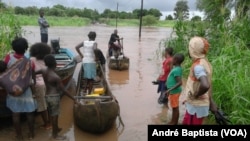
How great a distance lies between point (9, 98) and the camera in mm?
5051

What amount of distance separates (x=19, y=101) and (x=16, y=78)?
1.24ft

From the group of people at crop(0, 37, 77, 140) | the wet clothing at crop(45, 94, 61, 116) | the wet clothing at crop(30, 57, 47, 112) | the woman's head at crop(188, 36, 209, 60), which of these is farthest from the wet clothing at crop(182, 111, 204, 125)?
the wet clothing at crop(30, 57, 47, 112)

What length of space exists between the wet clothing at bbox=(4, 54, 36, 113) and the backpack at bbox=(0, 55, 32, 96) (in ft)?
0.34

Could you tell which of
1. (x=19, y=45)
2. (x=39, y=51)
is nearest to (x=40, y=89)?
(x=39, y=51)

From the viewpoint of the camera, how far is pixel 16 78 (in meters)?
4.93

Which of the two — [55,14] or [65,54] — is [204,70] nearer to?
[65,54]

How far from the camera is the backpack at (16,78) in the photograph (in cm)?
490

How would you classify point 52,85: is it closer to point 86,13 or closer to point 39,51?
point 39,51

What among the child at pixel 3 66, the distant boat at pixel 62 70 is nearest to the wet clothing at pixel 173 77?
the distant boat at pixel 62 70

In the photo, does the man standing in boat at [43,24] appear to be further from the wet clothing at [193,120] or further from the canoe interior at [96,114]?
the wet clothing at [193,120]

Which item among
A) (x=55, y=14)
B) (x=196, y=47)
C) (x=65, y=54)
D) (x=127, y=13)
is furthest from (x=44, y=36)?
(x=127, y=13)

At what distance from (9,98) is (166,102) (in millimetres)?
3601

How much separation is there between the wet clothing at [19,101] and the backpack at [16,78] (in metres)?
0.10

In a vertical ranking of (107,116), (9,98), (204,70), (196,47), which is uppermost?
(196,47)
